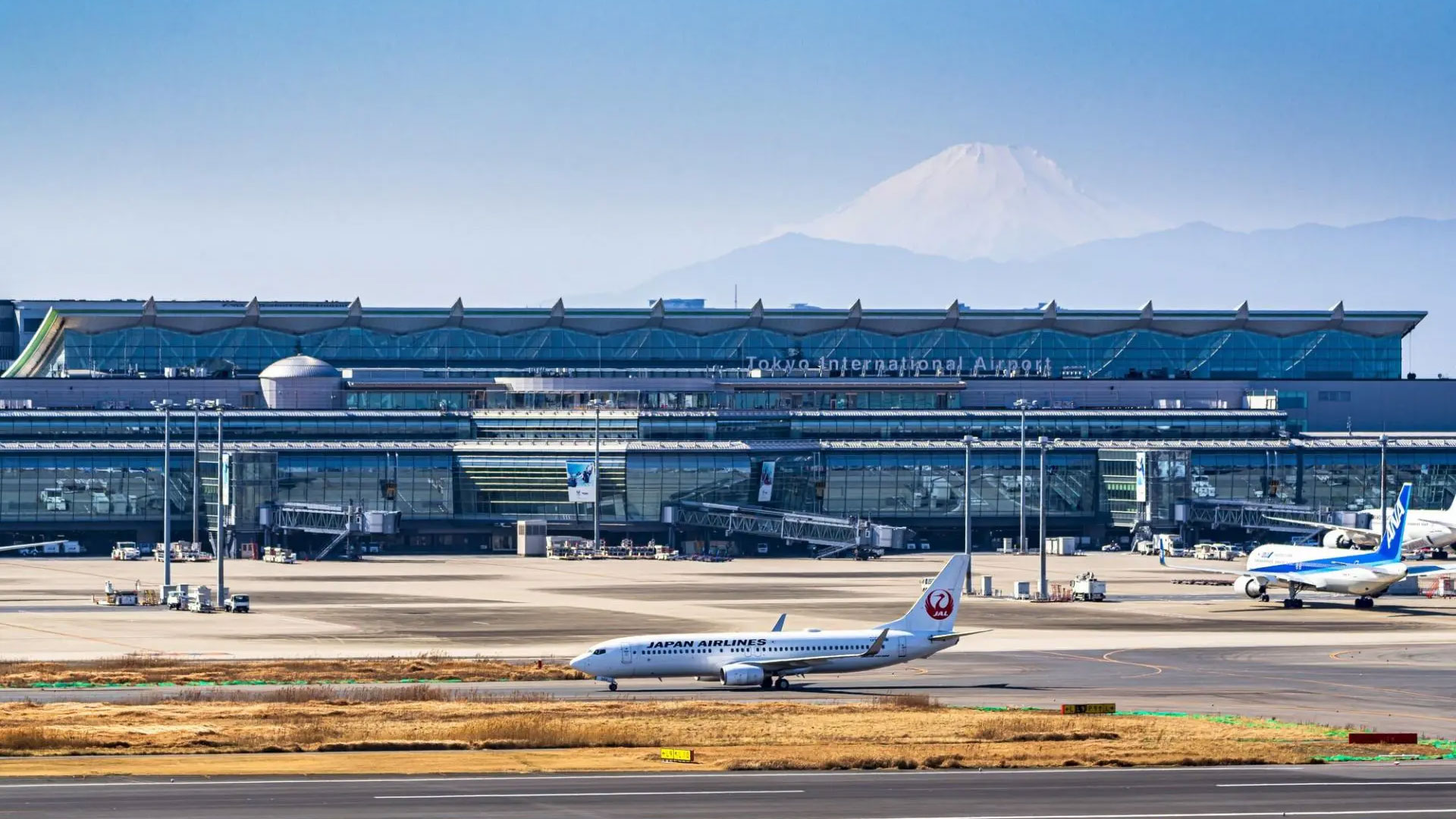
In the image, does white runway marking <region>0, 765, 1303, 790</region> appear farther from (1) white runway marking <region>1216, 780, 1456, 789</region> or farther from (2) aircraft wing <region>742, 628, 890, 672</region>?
(2) aircraft wing <region>742, 628, 890, 672</region>

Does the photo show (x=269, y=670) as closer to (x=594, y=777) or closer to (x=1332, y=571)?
(x=594, y=777)

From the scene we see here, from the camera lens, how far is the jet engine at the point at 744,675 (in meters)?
91.9

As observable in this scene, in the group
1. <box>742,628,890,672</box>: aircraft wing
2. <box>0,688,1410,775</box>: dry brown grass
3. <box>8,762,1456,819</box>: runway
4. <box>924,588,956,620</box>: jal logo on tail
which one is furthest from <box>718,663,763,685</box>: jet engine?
<box>8,762,1456,819</box>: runway

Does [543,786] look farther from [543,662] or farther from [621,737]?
[543,662]

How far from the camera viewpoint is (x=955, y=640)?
9419 cm

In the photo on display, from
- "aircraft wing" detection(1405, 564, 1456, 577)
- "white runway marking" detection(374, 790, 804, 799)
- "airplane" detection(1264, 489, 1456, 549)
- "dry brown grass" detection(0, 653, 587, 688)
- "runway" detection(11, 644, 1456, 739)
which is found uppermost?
"airplane" detection(1264, 489, 1456, 549)

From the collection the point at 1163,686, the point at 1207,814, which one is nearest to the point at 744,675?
the point at 1163,686

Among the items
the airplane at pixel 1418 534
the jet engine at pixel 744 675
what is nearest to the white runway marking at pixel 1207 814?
the jet engine at pixel 744 675

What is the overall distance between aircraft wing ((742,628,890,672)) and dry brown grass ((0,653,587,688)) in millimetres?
9618

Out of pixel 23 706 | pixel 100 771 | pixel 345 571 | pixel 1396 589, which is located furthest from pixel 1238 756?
pixel 345 571

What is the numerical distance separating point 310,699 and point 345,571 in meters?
94.9

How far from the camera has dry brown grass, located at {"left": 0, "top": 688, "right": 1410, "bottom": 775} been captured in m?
66.2

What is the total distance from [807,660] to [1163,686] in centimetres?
1587

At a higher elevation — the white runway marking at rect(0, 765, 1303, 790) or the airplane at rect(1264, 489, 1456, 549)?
the airplane at rect(1264, 489, 1456, 549)
